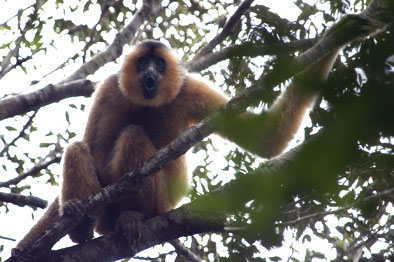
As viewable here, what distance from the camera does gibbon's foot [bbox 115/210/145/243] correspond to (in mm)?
4848

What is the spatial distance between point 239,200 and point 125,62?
5.79 meters

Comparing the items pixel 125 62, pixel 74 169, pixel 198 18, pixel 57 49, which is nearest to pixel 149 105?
pixel 125 62

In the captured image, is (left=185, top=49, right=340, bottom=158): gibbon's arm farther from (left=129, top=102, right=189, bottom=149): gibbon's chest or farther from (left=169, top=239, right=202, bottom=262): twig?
(left=169, top=239, right=202, bottom=262): twig

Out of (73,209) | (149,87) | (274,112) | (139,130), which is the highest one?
(149,87)

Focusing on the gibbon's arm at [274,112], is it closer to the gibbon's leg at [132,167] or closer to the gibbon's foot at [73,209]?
the gibbon's leg at [132,167]

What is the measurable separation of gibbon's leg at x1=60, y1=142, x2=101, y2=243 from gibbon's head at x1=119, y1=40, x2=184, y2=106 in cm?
123

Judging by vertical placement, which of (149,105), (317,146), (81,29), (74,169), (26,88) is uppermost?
(81,29)

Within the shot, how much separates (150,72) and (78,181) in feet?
6.48

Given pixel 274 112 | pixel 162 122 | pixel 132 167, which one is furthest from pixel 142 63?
pixel 274 112

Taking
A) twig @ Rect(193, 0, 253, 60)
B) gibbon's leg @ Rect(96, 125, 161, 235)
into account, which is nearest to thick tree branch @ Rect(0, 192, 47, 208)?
gibbon's leg @ Rect(96, 125, 161, 235)

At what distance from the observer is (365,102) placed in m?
0.83

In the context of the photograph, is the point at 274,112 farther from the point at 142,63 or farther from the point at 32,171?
the point at 32,171

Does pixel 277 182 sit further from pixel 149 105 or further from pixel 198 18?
pixel 198 18

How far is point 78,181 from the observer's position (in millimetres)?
5215
